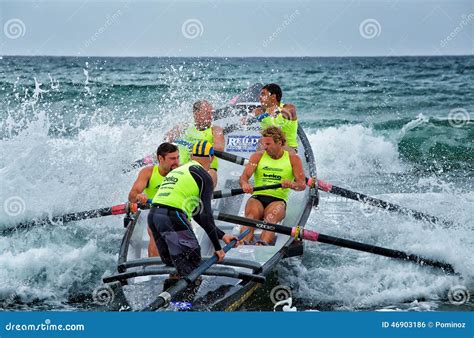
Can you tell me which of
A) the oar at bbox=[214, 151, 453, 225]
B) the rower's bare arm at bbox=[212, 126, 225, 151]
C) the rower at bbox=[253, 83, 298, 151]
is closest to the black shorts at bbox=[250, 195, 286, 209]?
the oar at bbox=[214, 151, 453, 225]

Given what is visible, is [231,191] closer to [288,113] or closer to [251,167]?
[251,167]

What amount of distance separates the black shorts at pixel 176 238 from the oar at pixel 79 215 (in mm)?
1294

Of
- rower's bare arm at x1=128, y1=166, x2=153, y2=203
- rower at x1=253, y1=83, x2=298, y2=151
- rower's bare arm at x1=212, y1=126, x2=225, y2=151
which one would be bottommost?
rower's bare arm at x1=128, y1=166, x2=153, y2=203

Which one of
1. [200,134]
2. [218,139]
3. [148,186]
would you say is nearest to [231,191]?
[148,186]

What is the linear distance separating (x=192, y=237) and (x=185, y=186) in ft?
1.56

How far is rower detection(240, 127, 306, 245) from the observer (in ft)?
26.4

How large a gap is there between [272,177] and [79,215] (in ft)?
7.58

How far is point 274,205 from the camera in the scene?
26.9ft

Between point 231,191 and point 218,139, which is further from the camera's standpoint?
point 218,139

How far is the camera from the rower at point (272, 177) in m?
8.05

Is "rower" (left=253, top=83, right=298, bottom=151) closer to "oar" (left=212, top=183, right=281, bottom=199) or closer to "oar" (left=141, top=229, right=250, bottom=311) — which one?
"oar" (left=212, top=183, right=281, bottom=199)

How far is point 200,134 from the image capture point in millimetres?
9273

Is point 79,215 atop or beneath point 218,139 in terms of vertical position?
beneath

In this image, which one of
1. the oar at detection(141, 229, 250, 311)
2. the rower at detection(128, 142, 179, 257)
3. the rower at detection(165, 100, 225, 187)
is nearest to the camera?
the oar at detection(141, 229, 250, 311)
